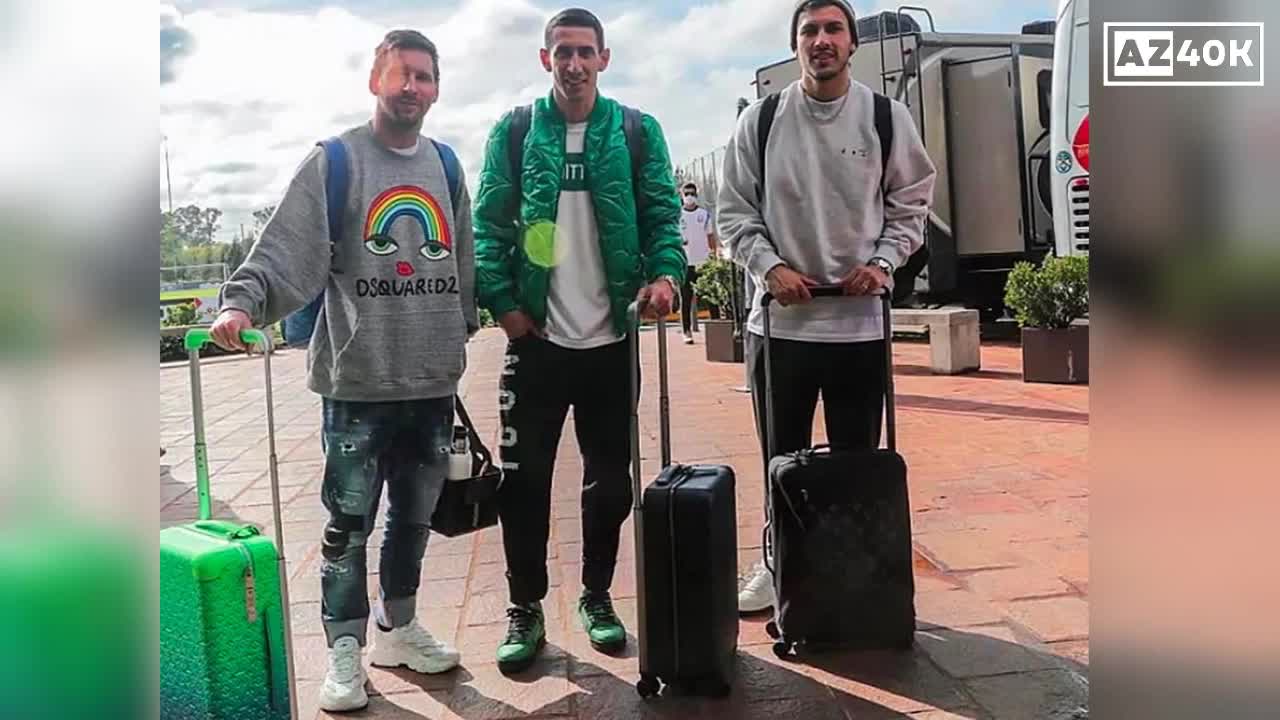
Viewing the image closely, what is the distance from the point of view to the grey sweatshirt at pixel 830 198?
2447mm

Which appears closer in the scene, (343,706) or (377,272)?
(377,272)

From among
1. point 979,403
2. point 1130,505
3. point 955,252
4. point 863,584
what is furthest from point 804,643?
point 979,403

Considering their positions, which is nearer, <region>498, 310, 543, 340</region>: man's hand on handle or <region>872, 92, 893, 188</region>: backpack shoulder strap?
<region>498, 310, 543, 340</region>: man's hand on handle

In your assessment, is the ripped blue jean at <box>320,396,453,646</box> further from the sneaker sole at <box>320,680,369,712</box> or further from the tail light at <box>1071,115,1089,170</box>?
the tail light at <box>1071,115,1089,170</box>

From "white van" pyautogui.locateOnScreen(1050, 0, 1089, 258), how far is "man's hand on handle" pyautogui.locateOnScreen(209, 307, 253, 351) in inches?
69.4

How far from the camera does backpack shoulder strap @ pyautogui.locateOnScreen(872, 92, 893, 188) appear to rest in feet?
8.02

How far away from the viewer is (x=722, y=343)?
24.4 ft

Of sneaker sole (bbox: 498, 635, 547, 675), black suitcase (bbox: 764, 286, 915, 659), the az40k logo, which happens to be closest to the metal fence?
black suitcase (bbox: 764, 286, 915, 659)

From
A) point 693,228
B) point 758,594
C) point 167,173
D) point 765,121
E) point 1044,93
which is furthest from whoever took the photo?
point 693,228

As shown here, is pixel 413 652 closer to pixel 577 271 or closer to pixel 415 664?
pixel 415 664

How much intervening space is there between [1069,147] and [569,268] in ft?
4.47

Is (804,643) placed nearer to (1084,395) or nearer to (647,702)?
(647,702)

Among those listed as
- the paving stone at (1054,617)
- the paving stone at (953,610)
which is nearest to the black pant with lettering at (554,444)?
the paving stone at (953,610)

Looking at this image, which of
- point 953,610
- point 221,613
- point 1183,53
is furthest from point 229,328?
point 953,610
